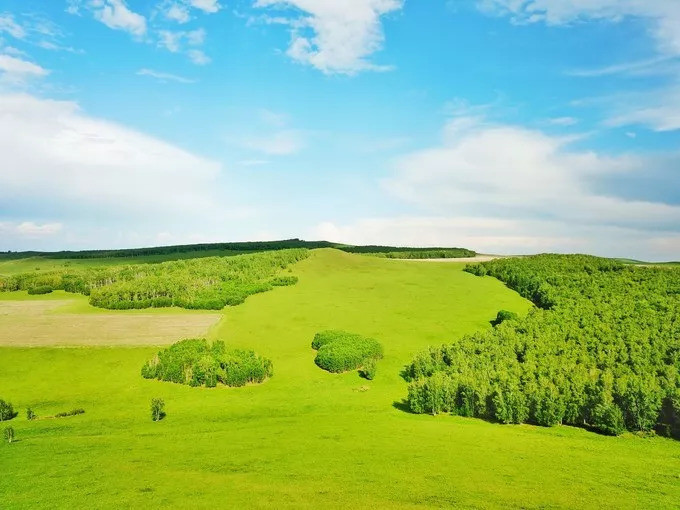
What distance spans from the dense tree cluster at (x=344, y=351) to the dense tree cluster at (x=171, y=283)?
38420 millimetres

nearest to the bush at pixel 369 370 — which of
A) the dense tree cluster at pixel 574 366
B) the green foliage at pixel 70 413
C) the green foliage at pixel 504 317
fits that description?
the dense tree cluster at pixel 574 366

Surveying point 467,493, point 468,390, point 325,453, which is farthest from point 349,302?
point 467,493

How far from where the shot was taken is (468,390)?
7875 centimetres

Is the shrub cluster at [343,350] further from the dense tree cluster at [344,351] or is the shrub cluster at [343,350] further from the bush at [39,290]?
the bush at [39,290]

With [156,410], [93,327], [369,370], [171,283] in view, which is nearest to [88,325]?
[93,327]

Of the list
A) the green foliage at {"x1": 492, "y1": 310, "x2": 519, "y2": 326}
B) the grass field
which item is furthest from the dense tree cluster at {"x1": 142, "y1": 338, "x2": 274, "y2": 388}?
the green foliage at {"x1": 492, "y1": 310, "x2": 519, "y2": 326}

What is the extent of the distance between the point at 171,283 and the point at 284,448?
104 meters

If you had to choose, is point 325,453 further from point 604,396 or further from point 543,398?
point 604,396

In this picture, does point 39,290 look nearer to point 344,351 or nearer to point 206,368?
point 206,368

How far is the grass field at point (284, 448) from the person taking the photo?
4391 cm

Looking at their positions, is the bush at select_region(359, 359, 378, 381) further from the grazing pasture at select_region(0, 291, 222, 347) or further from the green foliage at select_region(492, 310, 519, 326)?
the green foliage at select_region(492, 310, 519, 326)

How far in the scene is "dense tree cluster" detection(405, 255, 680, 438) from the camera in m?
73.8

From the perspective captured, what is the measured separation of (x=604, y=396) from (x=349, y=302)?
81.1m

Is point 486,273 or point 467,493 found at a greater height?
point 486,273
